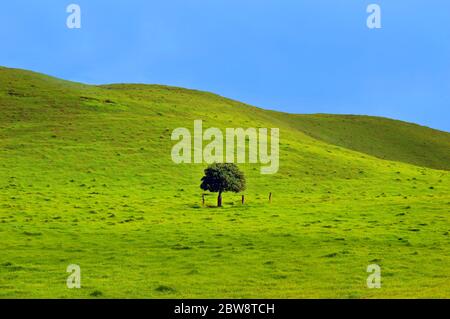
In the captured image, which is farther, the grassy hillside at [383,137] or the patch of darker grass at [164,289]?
the grassy hillside at [383,137]

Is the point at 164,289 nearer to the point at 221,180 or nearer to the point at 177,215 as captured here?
the point at 177,215

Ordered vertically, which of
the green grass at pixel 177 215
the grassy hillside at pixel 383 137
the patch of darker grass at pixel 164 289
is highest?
the grassy hillside at pixel 383 137

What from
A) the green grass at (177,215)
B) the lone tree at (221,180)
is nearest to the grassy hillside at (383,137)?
the green grass at (177,215)

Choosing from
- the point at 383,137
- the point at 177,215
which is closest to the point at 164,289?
the point at 177,215

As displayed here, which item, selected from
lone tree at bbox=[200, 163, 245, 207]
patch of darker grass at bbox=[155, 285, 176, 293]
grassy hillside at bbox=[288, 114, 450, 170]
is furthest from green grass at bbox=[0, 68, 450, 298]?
grassy hillside at bbox=[288, 114, 450, 170]

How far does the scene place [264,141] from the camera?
8275 cm

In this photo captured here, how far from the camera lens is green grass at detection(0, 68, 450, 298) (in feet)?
90.9

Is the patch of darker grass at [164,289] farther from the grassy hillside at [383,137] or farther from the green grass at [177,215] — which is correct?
the grassy hillside at [383,137]

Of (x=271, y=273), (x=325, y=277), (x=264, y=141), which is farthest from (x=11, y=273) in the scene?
(x=264, y=141)

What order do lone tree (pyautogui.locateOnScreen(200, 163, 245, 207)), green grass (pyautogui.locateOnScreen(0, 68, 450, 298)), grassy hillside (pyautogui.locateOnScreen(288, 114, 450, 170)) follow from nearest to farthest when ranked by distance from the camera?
green grass (pyautogui.locateOnScreen(0, 68, 450, 298)), lone tree (pyautogui.locateOnScreen(200, 163, 245, 207)), grassy hillside (pyautogui.locateOnScreen(288, 114, 450, 170))

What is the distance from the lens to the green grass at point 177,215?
1091 inches

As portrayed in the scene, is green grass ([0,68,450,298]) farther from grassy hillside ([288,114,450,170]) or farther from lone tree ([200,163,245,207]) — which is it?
grassy hillside ([288,114,450,170])

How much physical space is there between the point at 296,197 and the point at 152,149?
22.6 metres

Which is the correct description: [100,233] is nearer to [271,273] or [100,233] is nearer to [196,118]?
[271,273]
